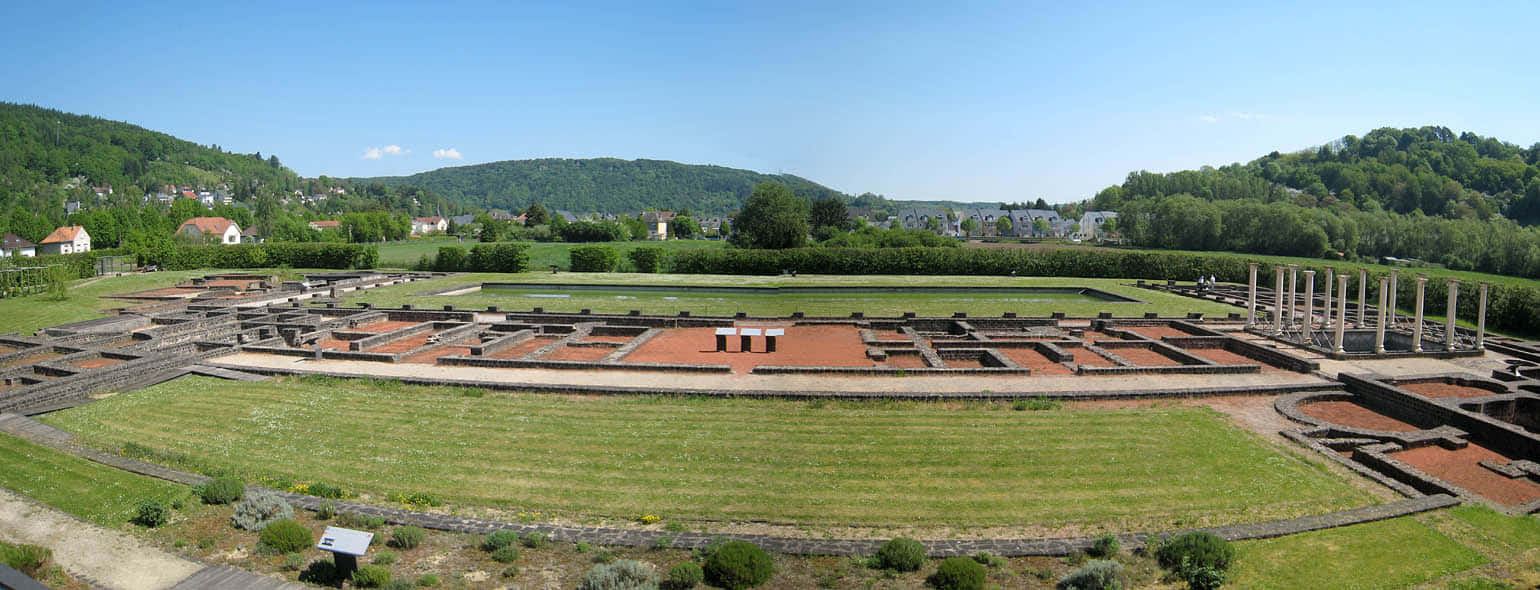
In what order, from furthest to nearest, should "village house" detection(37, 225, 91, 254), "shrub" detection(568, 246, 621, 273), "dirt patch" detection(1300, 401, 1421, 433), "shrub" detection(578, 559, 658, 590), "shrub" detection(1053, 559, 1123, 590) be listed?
"village house" detection(37, 225, 91, 254), "shrub" detection(568, 246, 621, 273), "dirt patch" detection(1300, 401, 1421, 433), "shrub" detection(1053, 559, 1123, 590), "shrub" detection(578, 559, 658, 590)

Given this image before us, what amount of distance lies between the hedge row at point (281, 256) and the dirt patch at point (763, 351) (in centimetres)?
3616

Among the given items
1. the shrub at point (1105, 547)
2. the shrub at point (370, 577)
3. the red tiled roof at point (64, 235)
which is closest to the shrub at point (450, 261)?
the shrub at point (370, 577)

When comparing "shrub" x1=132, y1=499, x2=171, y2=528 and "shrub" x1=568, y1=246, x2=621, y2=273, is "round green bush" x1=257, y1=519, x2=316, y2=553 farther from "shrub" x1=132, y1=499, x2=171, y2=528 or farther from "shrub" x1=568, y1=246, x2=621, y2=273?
"shrub" x1=568, y1=246, x2=621, y2=273

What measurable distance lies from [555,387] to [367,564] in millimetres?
8345

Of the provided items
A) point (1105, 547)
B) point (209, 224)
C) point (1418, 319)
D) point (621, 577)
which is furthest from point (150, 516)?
point (209, 224)

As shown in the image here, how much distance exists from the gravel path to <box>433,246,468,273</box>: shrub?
134ft

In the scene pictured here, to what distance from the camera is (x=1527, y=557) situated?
28.4ft

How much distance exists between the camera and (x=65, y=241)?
69.6 meters

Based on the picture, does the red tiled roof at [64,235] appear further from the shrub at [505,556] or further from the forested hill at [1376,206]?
the forested hill at [1376,206]

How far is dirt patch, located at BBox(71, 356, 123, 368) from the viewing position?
19.4 metres

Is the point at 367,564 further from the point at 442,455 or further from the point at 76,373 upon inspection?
the point at 76,373

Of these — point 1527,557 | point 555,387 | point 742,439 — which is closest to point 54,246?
point 555,387

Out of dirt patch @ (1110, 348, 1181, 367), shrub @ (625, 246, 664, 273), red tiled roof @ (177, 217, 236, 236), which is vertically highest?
red tiled roof @ (177, 217, 236, 236)

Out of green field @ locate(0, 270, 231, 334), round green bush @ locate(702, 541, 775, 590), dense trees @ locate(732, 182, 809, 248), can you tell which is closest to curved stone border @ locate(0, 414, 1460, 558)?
round green bush @ locate(702, 541, 775, 590)
